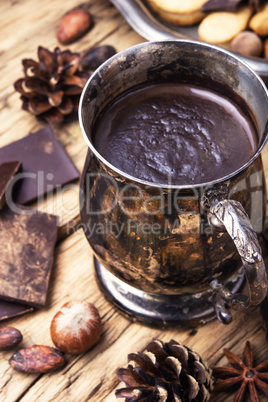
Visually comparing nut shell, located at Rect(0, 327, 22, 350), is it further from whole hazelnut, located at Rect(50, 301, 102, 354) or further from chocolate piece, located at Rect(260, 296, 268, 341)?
chocolate piece, located at Rect(260, 296, 268, 341)

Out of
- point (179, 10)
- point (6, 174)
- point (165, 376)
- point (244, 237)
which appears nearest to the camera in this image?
point (244, 237)

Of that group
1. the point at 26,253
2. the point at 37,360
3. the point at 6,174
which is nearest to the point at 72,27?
the point at 6,174

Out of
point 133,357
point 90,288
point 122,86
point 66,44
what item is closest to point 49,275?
point 90,288

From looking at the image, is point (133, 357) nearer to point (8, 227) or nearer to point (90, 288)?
point (90, 288)

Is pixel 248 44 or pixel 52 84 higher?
pixel 52 84

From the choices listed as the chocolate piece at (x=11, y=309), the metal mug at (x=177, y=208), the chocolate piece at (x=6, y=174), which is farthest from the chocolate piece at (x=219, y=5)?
the chocolate piece at (x=11, y=309)

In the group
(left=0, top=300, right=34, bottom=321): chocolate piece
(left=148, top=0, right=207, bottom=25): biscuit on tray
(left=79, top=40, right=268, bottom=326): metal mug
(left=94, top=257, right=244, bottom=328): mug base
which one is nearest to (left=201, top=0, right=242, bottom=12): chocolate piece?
(left=148, top=0, right=207, bottom=25): biscuit on tray

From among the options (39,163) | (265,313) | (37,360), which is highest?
(39,163)

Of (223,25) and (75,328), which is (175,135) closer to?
(75,328)
